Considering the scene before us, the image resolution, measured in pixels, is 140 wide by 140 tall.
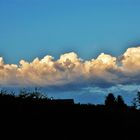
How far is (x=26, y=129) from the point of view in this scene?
2000 cm

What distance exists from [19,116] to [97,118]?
6871mm

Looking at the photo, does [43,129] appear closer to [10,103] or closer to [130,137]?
[10,103]

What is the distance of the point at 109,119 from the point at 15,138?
31.2ft

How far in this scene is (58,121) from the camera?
22.4 metres

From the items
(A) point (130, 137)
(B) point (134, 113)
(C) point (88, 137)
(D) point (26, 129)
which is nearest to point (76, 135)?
(C) point (88, 137)

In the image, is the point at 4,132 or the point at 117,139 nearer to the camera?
the point at 4,132

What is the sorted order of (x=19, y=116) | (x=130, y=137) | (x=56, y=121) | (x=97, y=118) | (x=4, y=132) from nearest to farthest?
1. (x=4, y=132)
2. (x=19, y=116)
3. (x=56, y=121)
4. (x=97, y=118)
5. (x=130, y=137)

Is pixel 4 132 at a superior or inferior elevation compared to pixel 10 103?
inferior

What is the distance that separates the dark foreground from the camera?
65.6 feet

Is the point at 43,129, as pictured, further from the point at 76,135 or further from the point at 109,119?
the point at 109,119

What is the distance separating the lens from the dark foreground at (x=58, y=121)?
787 inches

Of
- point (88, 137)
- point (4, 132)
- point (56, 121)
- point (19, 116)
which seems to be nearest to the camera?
point (4, 132)

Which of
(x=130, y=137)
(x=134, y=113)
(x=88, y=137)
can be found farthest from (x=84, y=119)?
(x=134, y=113)

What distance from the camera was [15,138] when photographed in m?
19.0
